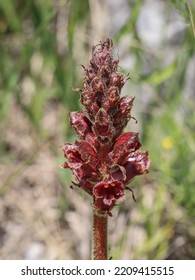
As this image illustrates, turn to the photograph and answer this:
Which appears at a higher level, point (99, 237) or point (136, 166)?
point (136, 166)

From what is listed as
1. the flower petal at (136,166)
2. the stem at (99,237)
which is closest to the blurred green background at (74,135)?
the flower petal at (136,166)

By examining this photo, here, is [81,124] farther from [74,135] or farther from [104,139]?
[74,135]

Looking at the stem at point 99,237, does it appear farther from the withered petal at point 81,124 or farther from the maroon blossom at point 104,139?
the withered petal at point 81,124

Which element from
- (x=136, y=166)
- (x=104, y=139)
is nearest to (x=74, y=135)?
(x=136, y=166)

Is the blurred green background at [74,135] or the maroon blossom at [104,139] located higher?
the blurred green background at [74,135]

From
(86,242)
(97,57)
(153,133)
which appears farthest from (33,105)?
(97,57)

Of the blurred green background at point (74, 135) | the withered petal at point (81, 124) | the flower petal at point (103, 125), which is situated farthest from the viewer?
the blurred green background at point (74, 135)

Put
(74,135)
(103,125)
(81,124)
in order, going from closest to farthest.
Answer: (103,125) → (81,124) → (74,135)
